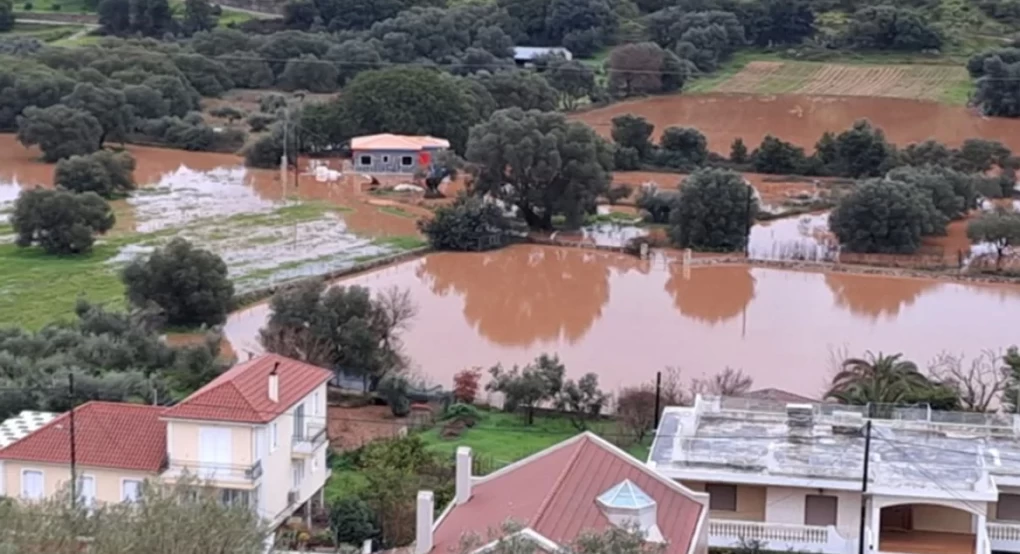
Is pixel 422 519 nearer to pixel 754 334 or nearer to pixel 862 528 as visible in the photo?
pixel 862 528

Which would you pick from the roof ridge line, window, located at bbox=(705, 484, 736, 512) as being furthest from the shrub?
the roof ridge line

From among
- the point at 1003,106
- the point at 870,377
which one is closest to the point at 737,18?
the point at 1003,106

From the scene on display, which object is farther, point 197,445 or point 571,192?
point 571,192

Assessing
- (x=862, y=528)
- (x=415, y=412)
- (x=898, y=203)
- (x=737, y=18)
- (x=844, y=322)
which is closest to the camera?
(x=862, y=528)

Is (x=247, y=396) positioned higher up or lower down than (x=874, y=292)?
higher up

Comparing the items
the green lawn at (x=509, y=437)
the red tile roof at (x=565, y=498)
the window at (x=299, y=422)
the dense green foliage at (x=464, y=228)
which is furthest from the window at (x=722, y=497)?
the dense green foliage at (x=464, y=228)

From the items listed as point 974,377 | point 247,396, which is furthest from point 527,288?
point 247,396

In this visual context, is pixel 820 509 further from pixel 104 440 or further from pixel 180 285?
pixel 180 285

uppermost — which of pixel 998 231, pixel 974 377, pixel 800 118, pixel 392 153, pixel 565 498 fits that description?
pixel 800 118
